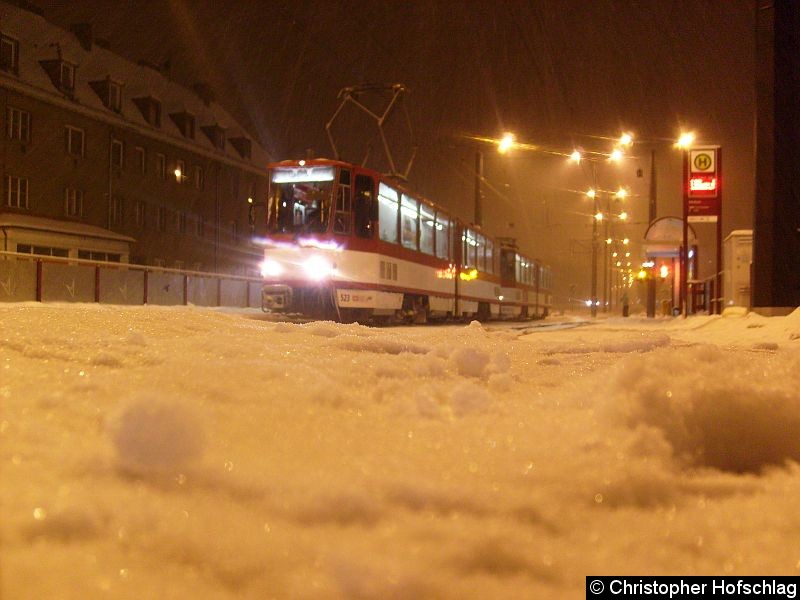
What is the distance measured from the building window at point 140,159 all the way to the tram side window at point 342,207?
85.9 ft

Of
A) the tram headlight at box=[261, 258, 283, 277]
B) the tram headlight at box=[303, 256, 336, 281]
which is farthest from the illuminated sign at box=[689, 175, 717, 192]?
the tram headlight at box=[261, 258, 283, 277]

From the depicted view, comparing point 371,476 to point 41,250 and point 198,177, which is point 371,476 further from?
point 198,177

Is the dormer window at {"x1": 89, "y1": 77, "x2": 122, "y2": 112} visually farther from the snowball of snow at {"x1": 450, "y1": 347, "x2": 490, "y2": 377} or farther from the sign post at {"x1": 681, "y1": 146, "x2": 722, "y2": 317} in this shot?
the snowball of snow at {"x1": 450, "y1": 347, "x2": 490, "y2": 377}

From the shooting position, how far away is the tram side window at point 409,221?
19.2 m

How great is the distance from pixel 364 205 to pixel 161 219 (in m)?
27.3

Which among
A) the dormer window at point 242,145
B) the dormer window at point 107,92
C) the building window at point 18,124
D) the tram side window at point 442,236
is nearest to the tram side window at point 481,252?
the tram side window at point 442,236

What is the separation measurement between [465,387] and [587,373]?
1483 millimetres

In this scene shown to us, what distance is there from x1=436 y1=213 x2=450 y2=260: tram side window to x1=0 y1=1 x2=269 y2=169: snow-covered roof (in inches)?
822

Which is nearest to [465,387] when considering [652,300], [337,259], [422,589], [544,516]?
[544,516]

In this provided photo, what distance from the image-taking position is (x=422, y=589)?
1893 millimetres

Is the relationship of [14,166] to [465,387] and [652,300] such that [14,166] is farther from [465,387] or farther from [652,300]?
[465,387]

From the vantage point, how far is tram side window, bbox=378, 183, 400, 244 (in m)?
17.7

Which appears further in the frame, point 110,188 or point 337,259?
point 110,188

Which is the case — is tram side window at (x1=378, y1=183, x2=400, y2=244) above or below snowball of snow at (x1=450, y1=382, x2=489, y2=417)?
above
